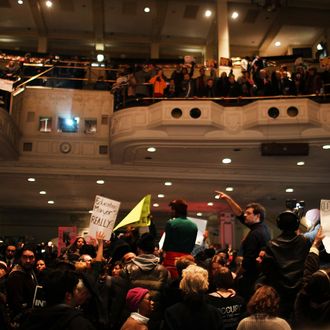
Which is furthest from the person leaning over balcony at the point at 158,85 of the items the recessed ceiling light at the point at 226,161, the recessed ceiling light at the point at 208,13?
the recessed ceiling light at the point at 208,13

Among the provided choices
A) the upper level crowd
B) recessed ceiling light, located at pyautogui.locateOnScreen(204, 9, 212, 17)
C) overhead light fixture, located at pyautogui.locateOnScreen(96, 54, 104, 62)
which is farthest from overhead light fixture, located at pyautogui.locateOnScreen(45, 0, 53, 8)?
recessed ceiling light, located at pyautogui.locateOnScreen(204, 9, 212, 17)

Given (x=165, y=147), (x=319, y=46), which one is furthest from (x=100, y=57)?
(x=319, y=46)

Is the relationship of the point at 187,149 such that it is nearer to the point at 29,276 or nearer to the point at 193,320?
the point at 29,276

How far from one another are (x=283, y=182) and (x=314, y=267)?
1214 cm

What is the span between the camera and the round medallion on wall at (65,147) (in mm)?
14561

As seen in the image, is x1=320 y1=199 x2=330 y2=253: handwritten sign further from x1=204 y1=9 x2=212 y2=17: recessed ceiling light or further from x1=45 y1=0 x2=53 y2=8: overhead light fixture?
x1=45 y1=0 x2=53 y2=8: overhead light fixture

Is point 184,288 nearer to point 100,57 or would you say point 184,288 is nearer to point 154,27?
point 100,57

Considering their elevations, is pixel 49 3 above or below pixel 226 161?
above

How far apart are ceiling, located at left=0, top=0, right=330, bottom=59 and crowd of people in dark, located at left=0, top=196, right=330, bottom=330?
14.3 meters

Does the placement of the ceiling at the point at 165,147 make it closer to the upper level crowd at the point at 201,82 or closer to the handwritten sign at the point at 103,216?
the upper level crowd at the point at 201,82

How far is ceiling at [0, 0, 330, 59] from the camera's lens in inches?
760

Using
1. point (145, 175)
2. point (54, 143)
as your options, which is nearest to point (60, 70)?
point (54, 143)

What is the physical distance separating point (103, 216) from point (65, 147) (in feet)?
28.5

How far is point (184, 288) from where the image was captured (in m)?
3.52
